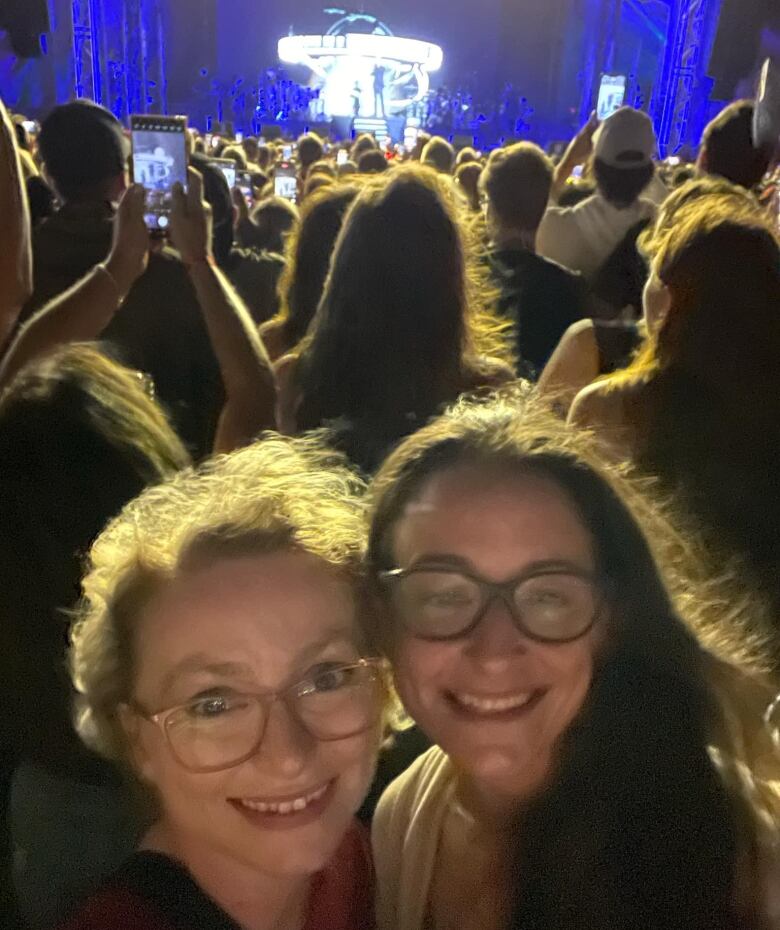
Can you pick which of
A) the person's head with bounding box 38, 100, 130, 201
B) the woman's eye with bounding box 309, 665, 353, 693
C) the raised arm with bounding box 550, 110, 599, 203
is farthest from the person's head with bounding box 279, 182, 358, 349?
the raised arm with bounding box 550, 110, 599, 203

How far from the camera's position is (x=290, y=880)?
37.7 inches

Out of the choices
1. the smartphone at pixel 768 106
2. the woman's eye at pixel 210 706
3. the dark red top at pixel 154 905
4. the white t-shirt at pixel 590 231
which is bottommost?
the dark red top at pixel 154 905

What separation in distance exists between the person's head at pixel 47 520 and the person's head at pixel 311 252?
1.23m

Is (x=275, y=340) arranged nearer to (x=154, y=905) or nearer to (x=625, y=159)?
(x=625, y=159)

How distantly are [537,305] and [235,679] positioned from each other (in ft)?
5.87

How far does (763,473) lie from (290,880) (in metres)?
1.10

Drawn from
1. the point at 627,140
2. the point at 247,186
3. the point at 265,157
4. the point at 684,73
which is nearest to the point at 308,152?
the point at 247,186

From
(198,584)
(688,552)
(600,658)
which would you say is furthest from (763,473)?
(198,584)

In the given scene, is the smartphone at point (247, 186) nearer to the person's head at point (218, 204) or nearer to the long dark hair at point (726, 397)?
the person's head at point (218, 204)

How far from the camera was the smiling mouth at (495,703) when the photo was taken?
37.3 inches

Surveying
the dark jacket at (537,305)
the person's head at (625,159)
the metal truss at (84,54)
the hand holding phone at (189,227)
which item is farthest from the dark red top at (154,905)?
the metal truss at (84,54)

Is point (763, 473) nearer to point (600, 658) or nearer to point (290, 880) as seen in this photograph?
point (600, 658)

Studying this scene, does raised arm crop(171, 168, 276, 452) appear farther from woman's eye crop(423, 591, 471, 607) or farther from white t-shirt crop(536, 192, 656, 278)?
white t-shirt crop(536, 192, 656, 278)

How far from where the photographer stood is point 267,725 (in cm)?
88
